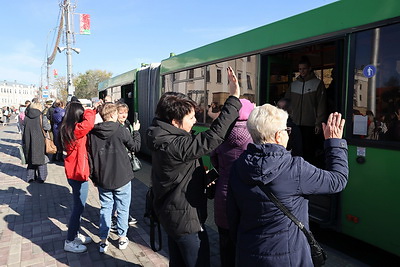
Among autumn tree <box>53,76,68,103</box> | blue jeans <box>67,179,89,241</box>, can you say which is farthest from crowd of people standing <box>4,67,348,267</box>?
autumn tree <box>53,76,68,103</box>

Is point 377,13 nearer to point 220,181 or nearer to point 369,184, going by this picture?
point 369,184

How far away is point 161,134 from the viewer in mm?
2131

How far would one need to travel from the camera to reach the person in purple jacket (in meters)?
2.41

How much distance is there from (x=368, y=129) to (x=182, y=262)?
2377 millimetres

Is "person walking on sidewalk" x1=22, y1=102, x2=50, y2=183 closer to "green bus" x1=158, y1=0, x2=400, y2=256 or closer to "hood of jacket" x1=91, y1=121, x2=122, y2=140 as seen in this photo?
"hood of jacket" x1=91, y1=121, x2=122, y2=140

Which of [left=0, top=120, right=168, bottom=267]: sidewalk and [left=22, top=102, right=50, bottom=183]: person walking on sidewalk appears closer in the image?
[left=0, top=120, right=168, bottom=267]: sidewalk

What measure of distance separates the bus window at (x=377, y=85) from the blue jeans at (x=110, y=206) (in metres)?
2.74

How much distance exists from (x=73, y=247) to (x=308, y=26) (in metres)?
3.99

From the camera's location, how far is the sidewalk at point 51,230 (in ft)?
11.8

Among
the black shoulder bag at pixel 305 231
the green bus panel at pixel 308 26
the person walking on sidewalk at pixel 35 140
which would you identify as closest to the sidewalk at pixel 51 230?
the person walking on sidewalk at pixel 35 140

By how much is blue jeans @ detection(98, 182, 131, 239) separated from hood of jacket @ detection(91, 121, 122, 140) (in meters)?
0.65

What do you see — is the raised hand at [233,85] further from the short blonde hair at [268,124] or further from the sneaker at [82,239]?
the sneaker at [82,239]

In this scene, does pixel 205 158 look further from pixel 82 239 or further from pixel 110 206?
pixel 82 239

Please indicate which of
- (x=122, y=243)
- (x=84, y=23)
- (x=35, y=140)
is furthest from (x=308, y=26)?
(x=84, y=23)
